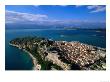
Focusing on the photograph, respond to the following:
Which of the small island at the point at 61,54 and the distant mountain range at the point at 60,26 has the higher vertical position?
the distant mountain range at the point at 60,26

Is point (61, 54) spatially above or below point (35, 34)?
below

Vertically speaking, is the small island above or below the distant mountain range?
below

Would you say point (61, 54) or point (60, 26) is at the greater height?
point (60, 26)
